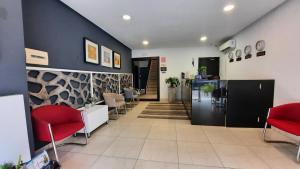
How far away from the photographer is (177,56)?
22.1ft

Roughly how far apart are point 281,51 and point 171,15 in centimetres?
227

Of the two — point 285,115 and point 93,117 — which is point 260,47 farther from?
point 93,117

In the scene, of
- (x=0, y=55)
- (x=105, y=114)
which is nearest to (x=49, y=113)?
(x=0, y=55)

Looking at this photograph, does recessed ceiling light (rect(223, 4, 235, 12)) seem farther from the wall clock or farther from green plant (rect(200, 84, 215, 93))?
the wall clock

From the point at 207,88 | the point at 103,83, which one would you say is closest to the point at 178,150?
the point at 207,88

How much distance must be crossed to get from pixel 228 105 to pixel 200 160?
171cm

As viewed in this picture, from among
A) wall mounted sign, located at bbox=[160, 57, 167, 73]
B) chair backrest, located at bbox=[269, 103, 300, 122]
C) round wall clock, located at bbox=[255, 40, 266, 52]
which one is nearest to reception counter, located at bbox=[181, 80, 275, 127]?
chair backrest, located at bbox=[269, 103, 300, 122]

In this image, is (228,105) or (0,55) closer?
(0,55)

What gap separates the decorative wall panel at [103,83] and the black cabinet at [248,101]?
3.20 meters

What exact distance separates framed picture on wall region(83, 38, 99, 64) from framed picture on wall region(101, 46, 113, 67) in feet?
1.02

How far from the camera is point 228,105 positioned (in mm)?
3213

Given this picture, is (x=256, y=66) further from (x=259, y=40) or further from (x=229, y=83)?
(x=229, y=83)

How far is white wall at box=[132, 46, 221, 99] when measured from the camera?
650 cm

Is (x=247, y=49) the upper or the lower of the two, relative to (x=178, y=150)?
upper
